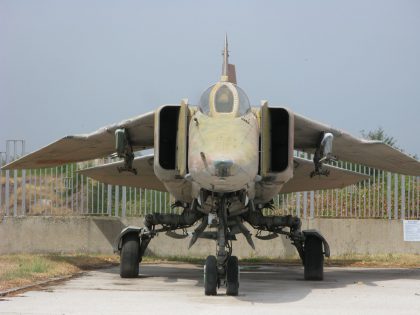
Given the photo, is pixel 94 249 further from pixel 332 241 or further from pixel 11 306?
pixel 11 306

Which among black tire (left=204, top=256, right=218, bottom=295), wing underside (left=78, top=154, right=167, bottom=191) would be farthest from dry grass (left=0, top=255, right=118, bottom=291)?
black tire (left=204, top=256, right=218, bottom=295)

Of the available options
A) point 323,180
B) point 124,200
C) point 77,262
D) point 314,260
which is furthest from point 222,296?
point 124,200

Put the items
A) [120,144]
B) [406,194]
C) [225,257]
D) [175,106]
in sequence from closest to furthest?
[225,257] < [175,106] < [120,144] < [406,194]

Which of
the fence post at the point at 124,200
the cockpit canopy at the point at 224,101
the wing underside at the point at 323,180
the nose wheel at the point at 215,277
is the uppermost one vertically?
the cockpit canopy at the point at 224,101

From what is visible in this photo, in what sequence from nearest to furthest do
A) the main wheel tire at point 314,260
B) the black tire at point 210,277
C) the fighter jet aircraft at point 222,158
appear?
the fighter jet aircraft at point 222,158 < the black tire at point 210,277 < the main wheel tire at point 314,260

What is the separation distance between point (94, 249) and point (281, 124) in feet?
28.5

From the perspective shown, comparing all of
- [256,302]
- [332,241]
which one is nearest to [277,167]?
[256,302]

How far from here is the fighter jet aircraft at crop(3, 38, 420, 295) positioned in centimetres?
905

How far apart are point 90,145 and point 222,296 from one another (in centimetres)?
493

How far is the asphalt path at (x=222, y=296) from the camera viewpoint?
26.1ft

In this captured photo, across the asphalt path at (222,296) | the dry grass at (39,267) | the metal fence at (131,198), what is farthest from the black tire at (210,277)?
the metal fence at (131,198)

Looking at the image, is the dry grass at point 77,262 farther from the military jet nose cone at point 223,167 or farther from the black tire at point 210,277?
the military jet nose cone at point 223,167

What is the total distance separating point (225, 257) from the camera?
30.9 ft

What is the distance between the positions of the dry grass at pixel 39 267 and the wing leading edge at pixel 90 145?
197 cm
